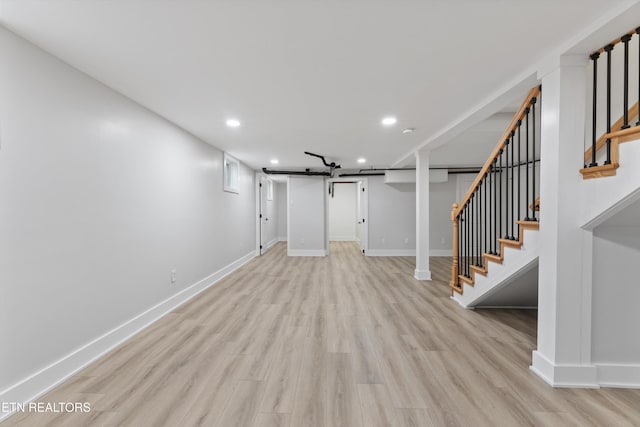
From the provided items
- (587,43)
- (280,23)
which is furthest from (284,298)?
(587,43)

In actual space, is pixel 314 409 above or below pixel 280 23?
below

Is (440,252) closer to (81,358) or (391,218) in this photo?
(391,218)

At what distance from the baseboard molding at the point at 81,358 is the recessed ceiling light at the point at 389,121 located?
3424mm

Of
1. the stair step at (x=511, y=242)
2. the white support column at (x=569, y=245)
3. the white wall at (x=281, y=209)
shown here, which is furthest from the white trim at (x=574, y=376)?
the white wall at (x=281, y=209)

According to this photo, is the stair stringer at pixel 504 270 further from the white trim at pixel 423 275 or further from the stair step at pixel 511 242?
the white trim at pixel 423 275

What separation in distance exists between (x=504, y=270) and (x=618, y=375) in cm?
100

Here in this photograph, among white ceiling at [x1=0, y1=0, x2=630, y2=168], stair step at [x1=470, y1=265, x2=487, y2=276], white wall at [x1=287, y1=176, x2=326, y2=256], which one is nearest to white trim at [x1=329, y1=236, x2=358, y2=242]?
white wall at [x1=287, y1=176, x2=326, y2=256]

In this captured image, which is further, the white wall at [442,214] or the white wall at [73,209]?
the white wall at [442,214]

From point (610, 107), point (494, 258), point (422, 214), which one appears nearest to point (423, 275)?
point (422, 214)

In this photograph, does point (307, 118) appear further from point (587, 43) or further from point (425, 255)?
point (425, 255)

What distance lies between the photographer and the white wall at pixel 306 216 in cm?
738

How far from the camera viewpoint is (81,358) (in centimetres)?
205

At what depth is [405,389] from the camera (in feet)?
Answer: 5.95

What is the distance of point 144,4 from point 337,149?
140 inches
